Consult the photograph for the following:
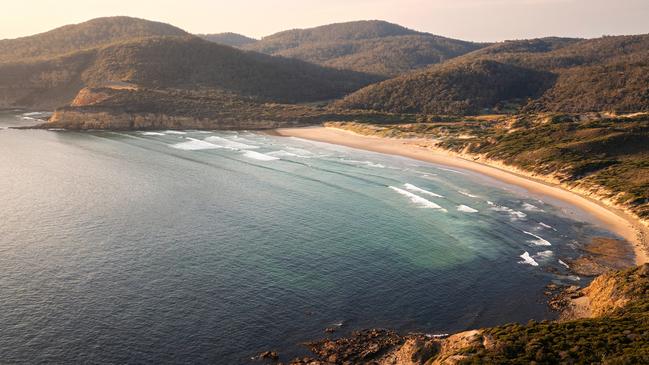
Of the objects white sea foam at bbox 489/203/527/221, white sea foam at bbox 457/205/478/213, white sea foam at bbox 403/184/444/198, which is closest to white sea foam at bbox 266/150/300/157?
white sea foam at bbox 403/184/444/198

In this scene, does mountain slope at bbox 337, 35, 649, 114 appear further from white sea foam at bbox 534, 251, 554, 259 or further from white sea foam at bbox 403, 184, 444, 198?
white sea foam at bbox 534, 251, 554, 259

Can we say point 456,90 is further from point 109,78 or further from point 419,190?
point 109,78

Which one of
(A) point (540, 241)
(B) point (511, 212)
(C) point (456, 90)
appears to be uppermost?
(C) point (456, 90)

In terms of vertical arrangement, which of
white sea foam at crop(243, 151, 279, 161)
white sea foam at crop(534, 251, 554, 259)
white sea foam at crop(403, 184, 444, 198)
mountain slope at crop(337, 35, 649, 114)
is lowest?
white sea foam at crop(534, 251, 554, 259)

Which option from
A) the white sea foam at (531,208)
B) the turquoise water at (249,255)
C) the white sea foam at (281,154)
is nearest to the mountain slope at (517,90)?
the white sea foam at (281,154)

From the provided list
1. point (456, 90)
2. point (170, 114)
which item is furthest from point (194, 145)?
point (456, 90)

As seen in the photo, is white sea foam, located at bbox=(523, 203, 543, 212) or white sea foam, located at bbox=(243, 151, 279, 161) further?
white sea foam, located at bbox=(243, 151, 279, 161)

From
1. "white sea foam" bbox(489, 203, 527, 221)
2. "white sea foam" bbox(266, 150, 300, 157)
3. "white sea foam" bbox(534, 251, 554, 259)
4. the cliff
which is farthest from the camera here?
the cliff

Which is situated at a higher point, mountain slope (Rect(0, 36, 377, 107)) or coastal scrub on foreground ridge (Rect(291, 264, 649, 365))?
mountain slope (Rect(0, 36, 377, 107))
